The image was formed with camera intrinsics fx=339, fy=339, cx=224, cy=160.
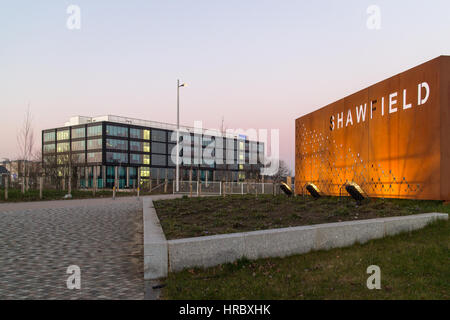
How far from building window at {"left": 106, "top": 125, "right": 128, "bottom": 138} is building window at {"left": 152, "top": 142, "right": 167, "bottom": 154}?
7397 mm

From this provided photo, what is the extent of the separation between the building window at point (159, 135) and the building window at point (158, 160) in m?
3.65

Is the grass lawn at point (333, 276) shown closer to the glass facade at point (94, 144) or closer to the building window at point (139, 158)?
the glass facade at point (94, 144)

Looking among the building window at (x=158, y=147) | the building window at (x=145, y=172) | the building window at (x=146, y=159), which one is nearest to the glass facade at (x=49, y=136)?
the building window at (x=146, y=159)

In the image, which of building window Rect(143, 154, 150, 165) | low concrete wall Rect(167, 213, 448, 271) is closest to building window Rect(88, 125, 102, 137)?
building window Rect(143, 154, 150, 165)

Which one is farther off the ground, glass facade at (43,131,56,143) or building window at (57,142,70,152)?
glass facade at (43,131,56,143)

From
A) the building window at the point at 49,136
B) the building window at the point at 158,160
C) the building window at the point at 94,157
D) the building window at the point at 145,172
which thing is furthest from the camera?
the building window at the point at 49,136

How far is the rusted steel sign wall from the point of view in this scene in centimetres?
1091

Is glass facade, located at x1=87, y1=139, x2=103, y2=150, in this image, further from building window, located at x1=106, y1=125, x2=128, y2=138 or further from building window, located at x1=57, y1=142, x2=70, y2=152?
building window, located at x1=57, y1=142, x2=70, y2=152

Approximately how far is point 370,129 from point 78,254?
39.9 ft

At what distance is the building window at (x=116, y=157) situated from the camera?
67750 millimetres

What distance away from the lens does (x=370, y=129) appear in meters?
14.4
